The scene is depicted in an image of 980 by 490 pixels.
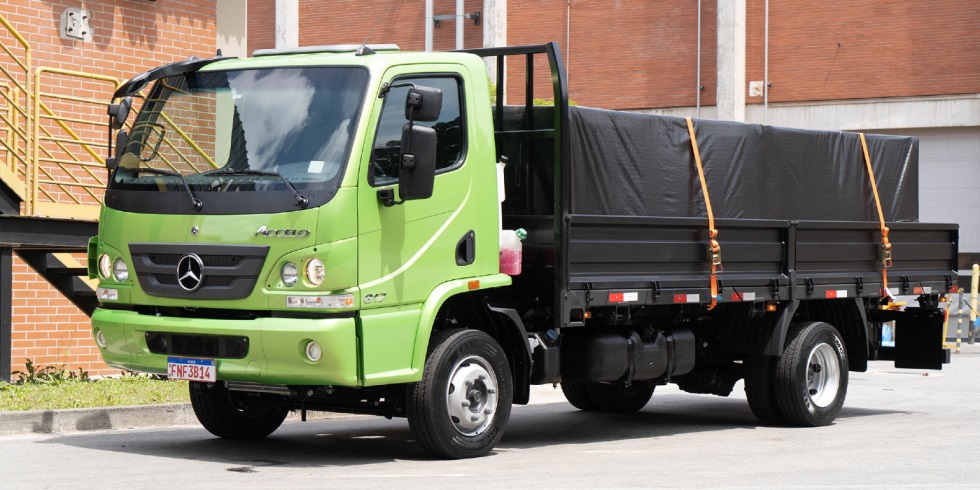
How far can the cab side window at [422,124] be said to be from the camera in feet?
30.8

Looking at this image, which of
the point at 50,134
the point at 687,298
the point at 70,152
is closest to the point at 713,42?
the point at 70,152

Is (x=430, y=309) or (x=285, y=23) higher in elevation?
(x=285, y=23)

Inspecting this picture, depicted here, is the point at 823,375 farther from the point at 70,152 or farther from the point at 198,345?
the point at 70,152

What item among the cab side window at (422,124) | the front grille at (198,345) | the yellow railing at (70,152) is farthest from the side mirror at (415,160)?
the yellow railing at (70,152)

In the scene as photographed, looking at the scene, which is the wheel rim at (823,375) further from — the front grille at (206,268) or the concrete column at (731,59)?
the concrete column at (731,59)

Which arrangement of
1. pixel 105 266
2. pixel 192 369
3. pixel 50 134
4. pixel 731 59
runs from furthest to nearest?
pixel 731 59
pixel 50 134
pixel 105 266
pixel 192 369

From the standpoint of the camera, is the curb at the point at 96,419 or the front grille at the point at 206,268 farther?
the curb at the point at 96,419

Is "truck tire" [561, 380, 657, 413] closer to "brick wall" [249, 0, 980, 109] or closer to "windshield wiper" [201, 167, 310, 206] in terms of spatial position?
"windshield wiper" [201, 167, 310, 206]

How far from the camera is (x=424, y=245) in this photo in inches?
379

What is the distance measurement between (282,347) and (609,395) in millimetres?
5378

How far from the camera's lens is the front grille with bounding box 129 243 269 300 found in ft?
30.1

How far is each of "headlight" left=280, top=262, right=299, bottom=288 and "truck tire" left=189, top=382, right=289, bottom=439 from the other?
1.75 metres

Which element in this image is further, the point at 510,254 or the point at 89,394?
the point at 89,394

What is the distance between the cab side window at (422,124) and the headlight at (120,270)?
6.06 feet
